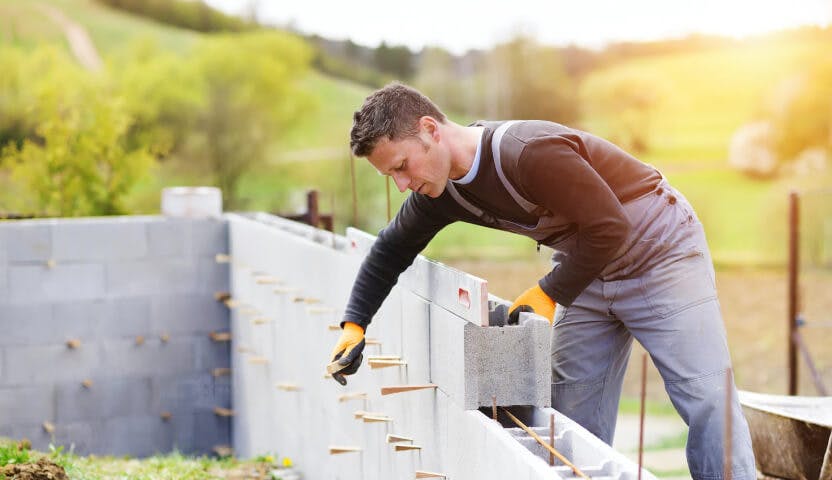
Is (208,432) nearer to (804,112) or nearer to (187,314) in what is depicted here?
(187,314)

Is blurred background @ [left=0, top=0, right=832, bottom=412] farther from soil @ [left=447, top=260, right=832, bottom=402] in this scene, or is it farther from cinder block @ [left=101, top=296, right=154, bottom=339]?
cinder block @ [left=101, top=296, right=154, bottom=339]

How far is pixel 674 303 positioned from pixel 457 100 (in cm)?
2784

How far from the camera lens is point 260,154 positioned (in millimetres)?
30219

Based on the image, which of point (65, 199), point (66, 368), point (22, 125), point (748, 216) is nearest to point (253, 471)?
point (66, 368)

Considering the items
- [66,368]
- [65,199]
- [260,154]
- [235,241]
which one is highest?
[260,154]

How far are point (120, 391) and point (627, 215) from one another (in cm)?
624

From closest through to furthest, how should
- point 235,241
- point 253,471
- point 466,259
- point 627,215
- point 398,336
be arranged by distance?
point 627,215, point 398,336, point 253,471, point 235,241, point 466,259

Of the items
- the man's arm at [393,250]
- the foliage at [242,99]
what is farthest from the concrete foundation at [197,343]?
the foliage at [242,99]

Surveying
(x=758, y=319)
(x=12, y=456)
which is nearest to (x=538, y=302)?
(x=12, y=456)

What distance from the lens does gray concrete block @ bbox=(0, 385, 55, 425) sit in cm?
833

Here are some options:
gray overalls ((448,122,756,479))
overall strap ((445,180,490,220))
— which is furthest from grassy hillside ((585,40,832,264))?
overall strap ((445,180,490,220))

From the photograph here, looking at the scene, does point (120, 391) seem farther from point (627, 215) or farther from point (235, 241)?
point (627, 215)

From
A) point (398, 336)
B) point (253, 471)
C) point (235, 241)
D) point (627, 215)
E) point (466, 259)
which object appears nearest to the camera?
point (627, 215)

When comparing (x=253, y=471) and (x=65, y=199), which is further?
(x=65, y=199)
